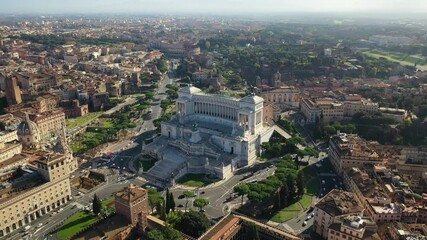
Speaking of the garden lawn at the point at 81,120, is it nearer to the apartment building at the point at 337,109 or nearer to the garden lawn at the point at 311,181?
the apartment building at the point at 337,109

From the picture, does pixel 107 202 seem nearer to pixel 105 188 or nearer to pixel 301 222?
pixel 105 188

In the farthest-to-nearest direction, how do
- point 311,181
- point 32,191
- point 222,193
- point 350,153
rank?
point 350,153
point 311,181
point 222,193
point 32,191

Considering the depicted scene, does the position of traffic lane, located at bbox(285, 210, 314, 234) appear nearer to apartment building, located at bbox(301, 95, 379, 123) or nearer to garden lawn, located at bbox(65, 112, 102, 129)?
apartment building, located at bbox(301, 95, 379, 123)

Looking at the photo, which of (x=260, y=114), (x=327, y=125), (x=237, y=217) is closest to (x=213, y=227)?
(x=237, y=217)

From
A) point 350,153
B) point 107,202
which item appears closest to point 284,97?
point 350,153

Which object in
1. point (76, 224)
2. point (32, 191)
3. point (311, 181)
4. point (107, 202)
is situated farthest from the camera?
point (311, 181)

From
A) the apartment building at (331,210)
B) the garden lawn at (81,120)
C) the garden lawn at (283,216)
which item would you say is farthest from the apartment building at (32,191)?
the apartment building at (331,210)
